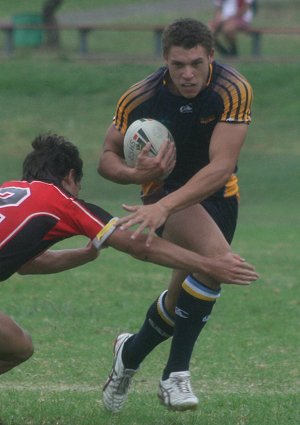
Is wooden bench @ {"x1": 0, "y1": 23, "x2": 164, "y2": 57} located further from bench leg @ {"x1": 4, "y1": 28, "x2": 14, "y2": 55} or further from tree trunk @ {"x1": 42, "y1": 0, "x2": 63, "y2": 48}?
tree trunk @ {"x1": 42, "y1": 0, "x2": 63, "y2": 48}

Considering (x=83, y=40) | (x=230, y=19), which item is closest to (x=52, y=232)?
(x=230, y=19)

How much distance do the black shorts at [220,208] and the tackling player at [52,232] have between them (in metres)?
0.93

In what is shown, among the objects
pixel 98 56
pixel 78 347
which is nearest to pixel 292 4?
pixel 98 56

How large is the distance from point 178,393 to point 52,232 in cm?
132

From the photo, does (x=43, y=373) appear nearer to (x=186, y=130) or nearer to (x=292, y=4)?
(x=186, y=130)

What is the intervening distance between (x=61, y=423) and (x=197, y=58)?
2.14 metres

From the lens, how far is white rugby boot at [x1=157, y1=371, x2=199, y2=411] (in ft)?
21.8

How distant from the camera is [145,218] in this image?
20.3ft

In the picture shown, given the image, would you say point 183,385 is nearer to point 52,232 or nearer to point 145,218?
point 145,218

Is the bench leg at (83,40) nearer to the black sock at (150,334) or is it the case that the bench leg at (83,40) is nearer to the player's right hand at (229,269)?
the black sock at (150,334)

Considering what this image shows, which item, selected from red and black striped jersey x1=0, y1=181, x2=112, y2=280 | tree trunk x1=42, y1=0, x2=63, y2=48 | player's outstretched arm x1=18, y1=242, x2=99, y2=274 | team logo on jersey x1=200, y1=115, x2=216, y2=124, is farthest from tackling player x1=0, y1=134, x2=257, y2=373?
tree trunk x1=42, y1=0, x2=63, y2=48

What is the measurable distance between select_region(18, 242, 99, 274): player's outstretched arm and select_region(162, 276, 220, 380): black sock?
620 millimetres

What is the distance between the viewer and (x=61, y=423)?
651 centimetres

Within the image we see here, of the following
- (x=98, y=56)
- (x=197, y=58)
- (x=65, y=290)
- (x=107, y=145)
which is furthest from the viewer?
(x=98, y=56)
